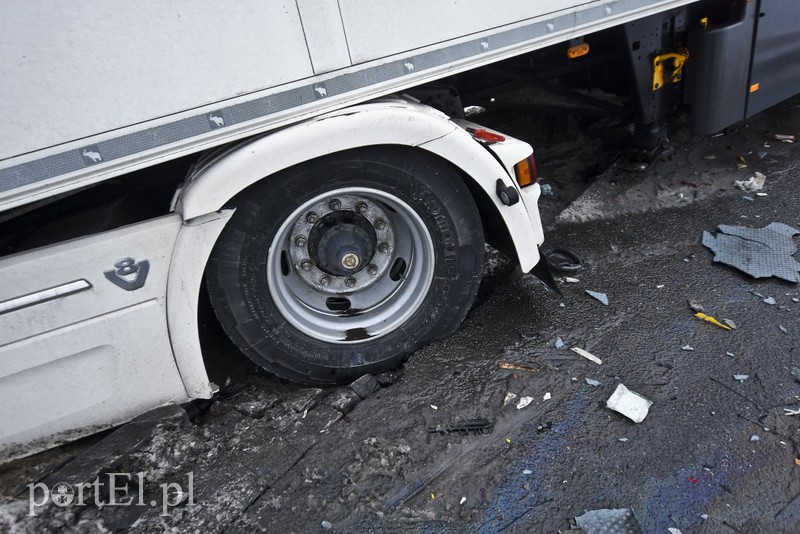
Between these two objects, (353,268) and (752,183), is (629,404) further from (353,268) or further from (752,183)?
(752,183)

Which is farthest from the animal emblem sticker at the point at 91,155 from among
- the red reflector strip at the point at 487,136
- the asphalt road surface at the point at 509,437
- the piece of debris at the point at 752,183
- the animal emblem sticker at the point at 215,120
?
the piece of debris at the point at 752,183

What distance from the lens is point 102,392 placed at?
2.47 m

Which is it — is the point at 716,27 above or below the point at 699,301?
above

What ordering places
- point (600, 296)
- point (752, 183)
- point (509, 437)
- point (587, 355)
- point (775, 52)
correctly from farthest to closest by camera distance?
point (752, 183)
point (775, 52)
point (600, 296)
point (587, 355)
point (509, 437)

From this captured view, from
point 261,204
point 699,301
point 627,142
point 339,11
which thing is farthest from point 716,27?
point 261,204

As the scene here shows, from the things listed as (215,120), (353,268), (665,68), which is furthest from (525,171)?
(665,68)

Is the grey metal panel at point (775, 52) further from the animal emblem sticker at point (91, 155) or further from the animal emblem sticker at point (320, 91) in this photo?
the animal emblem sticker at point (91, 155)

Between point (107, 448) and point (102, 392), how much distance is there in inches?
11.1

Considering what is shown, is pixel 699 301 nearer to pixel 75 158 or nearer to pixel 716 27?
pixel 716 27

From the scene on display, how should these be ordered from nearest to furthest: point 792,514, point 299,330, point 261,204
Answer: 1. point 792,514
2. point 261,204
3. point 299,330

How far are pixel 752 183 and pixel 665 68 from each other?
126 centimetres

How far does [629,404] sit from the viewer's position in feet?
8.73

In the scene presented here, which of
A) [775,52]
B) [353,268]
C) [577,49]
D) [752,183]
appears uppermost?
[577,49]

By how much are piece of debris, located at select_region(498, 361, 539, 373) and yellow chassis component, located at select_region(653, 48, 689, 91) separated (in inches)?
87.2
